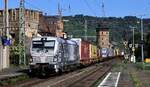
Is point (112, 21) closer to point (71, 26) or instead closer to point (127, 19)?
point (127, 19)

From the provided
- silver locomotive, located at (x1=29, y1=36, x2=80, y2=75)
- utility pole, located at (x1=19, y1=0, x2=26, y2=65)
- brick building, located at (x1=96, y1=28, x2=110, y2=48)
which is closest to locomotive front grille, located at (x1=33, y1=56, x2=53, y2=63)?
silver locomotive, located at (x1=29, y1=36, x2=80, y2=75)

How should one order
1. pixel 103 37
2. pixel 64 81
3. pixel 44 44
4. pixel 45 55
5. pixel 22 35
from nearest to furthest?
pixel 64 81 → pixel 45 55 → pixel 44 44 → pixel 22 35 → pixel 103 37

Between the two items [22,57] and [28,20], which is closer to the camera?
[22,57]

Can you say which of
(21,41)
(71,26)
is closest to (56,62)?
(21,41)

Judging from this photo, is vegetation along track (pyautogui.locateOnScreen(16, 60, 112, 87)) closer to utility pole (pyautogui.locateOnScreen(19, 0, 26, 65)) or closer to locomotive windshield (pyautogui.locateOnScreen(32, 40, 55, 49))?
locomotive windshield (pyautogui.locateOnScreen(32, 40, 55, 49))

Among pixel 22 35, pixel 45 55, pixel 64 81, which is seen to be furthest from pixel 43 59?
pixel 22 35

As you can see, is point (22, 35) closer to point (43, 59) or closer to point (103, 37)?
point (43, 59)

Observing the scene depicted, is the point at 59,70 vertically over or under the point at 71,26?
under

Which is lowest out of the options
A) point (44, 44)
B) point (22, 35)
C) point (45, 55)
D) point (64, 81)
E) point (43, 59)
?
point (64, 81)

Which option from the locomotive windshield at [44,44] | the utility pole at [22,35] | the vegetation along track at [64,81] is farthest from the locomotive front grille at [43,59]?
the utility pole at [22,35]

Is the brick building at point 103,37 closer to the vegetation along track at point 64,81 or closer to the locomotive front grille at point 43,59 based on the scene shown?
the vegetation along track at point 64,81

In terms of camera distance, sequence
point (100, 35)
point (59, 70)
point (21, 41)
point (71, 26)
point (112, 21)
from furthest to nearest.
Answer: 1. point (100, 35)
2. point (112, 21)
3. point (71, 26)
4. point (21, 41)
5. point (59, 70)

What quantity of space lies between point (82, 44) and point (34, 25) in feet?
84.6

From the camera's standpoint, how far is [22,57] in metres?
64.1
